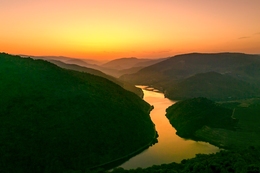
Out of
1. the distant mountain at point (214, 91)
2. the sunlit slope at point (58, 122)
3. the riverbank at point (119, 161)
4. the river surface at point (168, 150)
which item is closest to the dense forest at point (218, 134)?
the river surface at point (168, 150)

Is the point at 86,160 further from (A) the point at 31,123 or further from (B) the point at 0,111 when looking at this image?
(B) the point at 0,111

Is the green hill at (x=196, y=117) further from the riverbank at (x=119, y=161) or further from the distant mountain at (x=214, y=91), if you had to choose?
the distant mountain at (x=214, y=91)

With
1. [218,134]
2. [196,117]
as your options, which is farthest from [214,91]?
[218,134]

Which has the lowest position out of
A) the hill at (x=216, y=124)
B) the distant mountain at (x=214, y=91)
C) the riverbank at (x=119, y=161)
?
the riverbank at (x=119, y=161)

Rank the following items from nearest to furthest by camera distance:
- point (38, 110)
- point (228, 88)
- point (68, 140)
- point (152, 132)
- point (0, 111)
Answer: point (68, 140)
point (0, 111)
point (38, 110)
point (152, 132)
point (228, 88)

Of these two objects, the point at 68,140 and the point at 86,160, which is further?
the point at 68,140

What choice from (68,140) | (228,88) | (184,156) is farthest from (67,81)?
(228,88)

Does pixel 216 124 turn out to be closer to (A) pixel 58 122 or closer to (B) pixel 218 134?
(B) pixel 218 134
